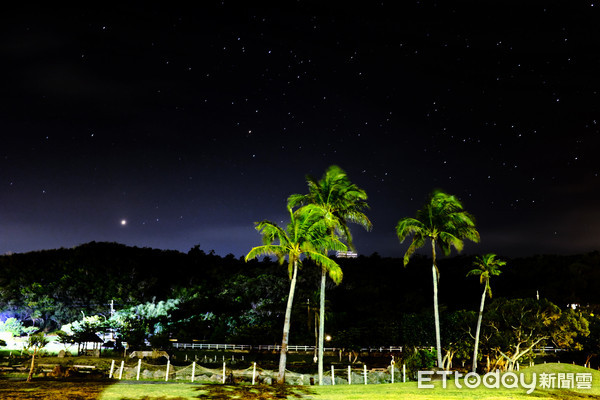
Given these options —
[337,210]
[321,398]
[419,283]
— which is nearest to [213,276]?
[419,283]

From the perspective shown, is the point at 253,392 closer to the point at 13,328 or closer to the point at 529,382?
the point at 529,382

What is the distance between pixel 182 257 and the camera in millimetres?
120688

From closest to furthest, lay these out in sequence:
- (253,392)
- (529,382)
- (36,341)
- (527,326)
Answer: (253,392), (529,382), (36,341), (527,326)

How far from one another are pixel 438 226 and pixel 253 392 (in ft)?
57.8

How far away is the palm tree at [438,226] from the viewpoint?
30897mm

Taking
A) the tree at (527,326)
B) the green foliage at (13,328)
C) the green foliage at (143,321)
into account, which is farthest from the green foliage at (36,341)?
the green foliage at (13,328)

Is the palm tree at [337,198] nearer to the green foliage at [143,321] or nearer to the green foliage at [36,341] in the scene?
the green foliage at [36,341]

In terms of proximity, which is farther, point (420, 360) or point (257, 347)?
point (257, 347)

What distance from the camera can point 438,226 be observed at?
31.0 metres

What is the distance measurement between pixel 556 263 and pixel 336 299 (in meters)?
54.2

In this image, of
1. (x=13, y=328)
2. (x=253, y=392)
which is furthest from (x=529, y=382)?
(x=13, y=328)

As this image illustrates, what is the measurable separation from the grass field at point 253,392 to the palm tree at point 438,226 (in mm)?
10121

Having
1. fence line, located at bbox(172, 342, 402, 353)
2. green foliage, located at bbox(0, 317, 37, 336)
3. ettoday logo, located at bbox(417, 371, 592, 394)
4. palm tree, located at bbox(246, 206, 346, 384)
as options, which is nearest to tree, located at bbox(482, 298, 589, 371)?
fence line, located at bbox(172, 342, 402, 353)

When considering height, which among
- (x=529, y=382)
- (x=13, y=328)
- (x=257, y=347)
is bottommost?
(x=13, y=328)
